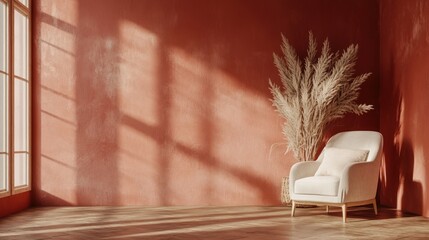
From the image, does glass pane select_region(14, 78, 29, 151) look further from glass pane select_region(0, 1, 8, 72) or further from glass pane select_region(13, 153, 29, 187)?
glass pane select_region(0, 1, 8, 72)

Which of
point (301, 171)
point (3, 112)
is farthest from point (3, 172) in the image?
point (301, 171)

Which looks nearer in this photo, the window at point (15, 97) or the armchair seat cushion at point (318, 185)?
the armchair seat cushion at point (318, 185)

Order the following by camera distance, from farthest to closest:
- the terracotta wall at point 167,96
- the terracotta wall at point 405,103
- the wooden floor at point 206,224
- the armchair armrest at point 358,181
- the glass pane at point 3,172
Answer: the terracotta wall at point 167,96 → the glass pane at point 3,172 → the terracotta wall at point 405,103 → the armchair armrest at point 358,181 → the wooden floor at point 206,224

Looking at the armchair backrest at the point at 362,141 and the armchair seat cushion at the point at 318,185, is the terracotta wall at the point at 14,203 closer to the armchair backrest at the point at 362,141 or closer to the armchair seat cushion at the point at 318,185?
the armchair seat cushion at the point at 318,185

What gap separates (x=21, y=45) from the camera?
5.97 metres

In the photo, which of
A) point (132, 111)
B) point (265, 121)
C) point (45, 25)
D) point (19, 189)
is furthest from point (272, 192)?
point (45, 25)

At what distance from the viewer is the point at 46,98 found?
6.11 meters

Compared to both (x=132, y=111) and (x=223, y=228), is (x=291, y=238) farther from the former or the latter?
(x=132, y=111)

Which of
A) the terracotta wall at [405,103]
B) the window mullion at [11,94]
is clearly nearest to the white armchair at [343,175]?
the terracotta wall at [405,103]

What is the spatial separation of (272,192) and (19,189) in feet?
8.63

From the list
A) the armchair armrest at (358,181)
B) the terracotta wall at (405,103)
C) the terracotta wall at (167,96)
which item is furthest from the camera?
the terracotta wall at (167,96)

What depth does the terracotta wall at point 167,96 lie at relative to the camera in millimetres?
6082

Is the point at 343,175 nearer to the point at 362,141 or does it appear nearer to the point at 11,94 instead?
the point at 362,141

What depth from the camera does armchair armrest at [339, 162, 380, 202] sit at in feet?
15.7
